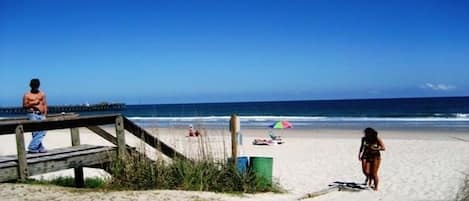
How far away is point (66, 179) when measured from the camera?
30.4ft

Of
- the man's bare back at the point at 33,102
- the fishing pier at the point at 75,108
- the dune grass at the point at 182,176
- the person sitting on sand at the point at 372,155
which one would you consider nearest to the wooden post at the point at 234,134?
the dune grass at the point at 182,176

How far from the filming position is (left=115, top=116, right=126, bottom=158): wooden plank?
7.83m

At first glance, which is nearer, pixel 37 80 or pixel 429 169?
pixel 37 80

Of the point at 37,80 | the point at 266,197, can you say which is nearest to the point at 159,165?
the point at 266,197

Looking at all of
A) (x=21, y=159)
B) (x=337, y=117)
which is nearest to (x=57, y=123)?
(x=21, y=159)

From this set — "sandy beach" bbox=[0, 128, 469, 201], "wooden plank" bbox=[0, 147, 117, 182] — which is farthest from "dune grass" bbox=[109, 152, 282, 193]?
"sandy beach" bbox=[0, 128, 469, 201]

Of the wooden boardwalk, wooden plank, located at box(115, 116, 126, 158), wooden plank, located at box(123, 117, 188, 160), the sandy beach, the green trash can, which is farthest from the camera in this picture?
the green trash can

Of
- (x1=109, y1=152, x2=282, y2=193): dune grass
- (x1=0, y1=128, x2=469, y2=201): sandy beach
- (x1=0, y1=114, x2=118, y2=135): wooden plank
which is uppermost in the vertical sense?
(x1=0, y1=114, x2=118, y2=135): wooden plank

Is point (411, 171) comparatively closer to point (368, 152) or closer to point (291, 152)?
point (368, 152)

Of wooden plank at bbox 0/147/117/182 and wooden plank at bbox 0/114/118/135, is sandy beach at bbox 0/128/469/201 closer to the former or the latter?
wooden plank at bbox 0/147/117/182

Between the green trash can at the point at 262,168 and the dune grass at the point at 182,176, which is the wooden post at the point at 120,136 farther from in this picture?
the green trash can at the point at 262,168

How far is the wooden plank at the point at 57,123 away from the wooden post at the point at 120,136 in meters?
0.10

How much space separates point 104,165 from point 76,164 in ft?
2.57

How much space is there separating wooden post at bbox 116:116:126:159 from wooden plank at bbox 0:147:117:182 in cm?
15
